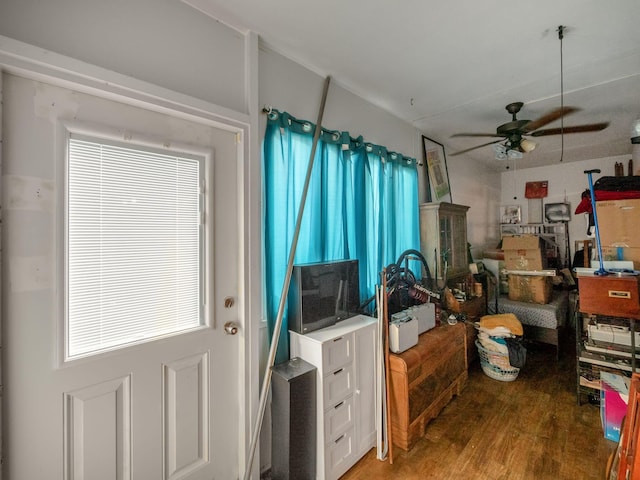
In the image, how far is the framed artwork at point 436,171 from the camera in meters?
3.25

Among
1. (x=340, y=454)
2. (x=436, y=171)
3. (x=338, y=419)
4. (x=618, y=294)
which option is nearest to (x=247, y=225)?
(x=338, y=419)

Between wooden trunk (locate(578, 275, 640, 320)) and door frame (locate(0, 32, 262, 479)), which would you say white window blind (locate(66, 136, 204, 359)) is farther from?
wooden trunk (locate(578, 275, 640, 320))

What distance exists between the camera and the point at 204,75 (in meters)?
1.45

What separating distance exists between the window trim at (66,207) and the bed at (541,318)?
351 centimetres

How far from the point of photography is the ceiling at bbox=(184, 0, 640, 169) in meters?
1.47

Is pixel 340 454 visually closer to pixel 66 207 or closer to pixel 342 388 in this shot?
pixel 342 388

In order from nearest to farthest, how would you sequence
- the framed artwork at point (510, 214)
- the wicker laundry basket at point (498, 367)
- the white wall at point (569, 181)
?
the wicker laundry basket at point (498, 367)
the white wall at point (569, 181)
the framed artwork at point (510, 214)

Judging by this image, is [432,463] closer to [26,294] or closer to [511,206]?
[26,294]

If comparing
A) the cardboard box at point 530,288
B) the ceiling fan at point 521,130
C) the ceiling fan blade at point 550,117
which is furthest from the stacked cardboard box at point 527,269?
the ceiling fan blade at point 550,117

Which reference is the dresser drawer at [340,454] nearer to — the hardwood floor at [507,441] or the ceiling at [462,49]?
the hardwood floor at [507,441]

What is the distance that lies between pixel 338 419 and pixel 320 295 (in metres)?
0.70

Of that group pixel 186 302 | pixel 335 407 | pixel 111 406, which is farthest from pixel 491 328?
pixel 111 406

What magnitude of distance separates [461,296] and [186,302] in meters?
2.71

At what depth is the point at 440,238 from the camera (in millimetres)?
3006
